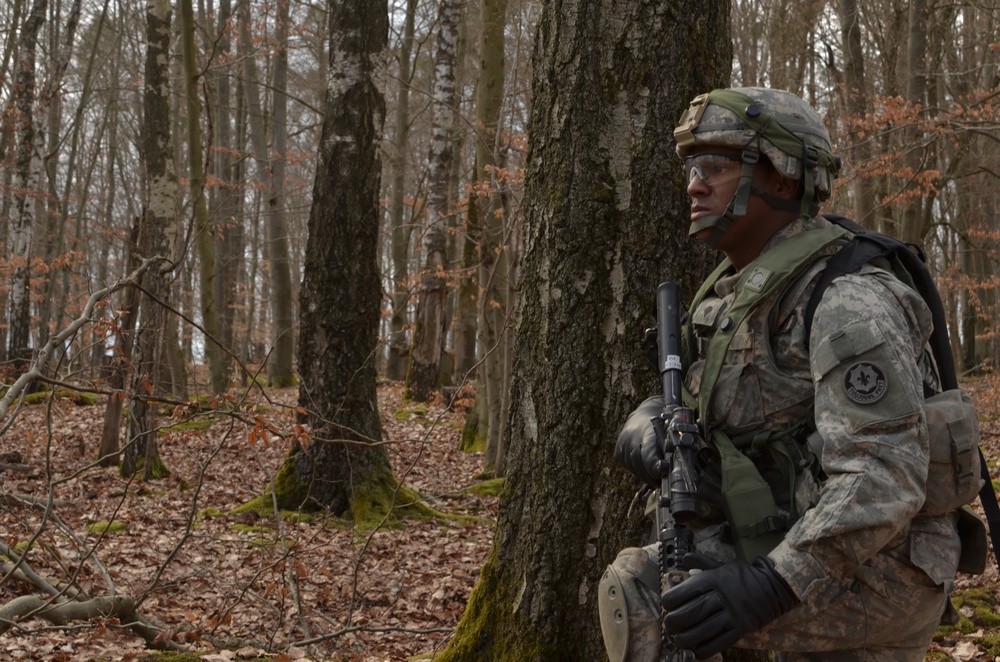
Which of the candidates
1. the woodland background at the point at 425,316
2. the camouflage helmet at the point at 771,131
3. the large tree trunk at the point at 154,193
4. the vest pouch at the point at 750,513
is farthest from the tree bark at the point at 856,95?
the vest pouch at the point at 750,513

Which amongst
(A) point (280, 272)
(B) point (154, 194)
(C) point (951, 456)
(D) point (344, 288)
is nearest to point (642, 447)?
(C) point (951, 456)

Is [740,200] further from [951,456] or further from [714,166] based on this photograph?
[951,456]

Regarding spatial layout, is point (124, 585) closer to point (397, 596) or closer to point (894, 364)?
point (397, 596)

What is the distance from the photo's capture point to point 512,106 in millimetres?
13289

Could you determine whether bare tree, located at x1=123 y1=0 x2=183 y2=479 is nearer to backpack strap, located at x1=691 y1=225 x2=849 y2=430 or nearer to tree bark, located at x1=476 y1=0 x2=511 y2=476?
tree bark, located at x1=476 y1=0 x2=511 y2=476

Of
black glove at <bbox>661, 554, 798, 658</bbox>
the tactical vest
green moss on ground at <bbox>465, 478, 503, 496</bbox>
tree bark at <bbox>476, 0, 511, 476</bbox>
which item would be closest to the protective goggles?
the tactical vest

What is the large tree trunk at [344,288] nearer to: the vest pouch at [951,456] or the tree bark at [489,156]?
the tree bark at [489,156]

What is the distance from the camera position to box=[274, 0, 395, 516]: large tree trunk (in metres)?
7.94

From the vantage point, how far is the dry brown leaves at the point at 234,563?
479cm

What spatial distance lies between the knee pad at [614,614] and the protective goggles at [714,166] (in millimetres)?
1144

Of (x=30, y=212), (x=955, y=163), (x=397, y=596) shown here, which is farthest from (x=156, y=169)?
(x=955, y=163)

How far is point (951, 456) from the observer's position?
2188 mm

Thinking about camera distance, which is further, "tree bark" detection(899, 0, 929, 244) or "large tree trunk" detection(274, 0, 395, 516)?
"tree bark" detection(899, 0, 929, 244)

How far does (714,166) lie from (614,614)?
1284 mm
